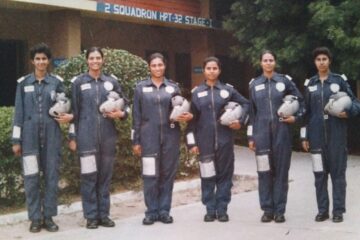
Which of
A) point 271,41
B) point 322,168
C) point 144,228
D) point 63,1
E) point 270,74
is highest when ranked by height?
point 63,1

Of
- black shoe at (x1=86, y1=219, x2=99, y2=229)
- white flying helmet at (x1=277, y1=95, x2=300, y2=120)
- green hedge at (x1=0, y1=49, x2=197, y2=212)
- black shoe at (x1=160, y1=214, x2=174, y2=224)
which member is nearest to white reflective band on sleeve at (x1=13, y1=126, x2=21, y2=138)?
green hedge at (x1=0, y1=49, x2=197, y2=212)

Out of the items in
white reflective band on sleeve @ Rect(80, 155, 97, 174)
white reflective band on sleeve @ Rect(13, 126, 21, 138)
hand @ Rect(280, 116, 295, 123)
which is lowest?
white reflective band on sleeve @ Rect(80, 155, 97, 174)

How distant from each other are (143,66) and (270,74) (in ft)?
10.0

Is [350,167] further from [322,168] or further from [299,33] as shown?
[322,168]

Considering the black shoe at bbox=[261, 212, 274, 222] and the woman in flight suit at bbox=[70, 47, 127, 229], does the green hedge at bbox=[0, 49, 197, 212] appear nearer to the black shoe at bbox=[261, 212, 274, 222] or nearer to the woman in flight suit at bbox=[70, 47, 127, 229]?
the woman in flight suit at bbox=[70, 47, 127, 229]

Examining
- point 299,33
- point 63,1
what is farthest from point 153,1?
point 299,33

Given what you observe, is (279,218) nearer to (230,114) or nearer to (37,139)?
(230,114)

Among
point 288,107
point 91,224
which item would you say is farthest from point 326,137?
point 91,224

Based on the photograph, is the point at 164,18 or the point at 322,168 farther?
the point at 164,18

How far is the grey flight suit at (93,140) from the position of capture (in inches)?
256

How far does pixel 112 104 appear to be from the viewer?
6410 mm

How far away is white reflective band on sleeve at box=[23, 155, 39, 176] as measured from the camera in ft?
20.9

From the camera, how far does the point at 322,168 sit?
6.69 metres

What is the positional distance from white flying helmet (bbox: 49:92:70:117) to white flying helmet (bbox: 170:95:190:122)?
1172 millimetres
